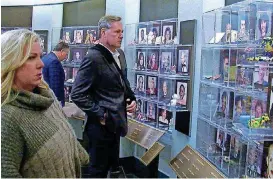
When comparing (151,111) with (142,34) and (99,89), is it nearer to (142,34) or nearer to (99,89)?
(142,34)

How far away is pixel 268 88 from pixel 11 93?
1425 mm

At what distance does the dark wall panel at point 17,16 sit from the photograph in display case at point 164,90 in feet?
12.6

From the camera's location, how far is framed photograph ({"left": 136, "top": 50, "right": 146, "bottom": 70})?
4189 mm

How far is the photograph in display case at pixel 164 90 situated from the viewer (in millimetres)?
3764

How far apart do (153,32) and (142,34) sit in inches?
8.5

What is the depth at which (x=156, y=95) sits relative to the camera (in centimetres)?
400

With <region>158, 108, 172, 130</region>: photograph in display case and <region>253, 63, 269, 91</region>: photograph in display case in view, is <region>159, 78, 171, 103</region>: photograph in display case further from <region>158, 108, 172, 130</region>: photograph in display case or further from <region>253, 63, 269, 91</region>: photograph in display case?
<region>253, 63, 269, 91</region>: photograph in display case

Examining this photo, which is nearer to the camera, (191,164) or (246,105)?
(246,105)

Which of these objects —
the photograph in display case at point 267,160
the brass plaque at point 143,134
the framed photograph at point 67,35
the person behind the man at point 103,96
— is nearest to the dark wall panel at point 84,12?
the framed photograph at point 67,35

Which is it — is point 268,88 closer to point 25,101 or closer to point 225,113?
point 225,113

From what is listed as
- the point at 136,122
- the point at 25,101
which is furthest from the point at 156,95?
the point at 25,101

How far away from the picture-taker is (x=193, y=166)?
112 inches

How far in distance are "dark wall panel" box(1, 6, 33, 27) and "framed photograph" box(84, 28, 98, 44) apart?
6.10 feet

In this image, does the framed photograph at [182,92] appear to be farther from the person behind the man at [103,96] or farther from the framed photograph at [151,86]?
the person behind the man at [103,96]
